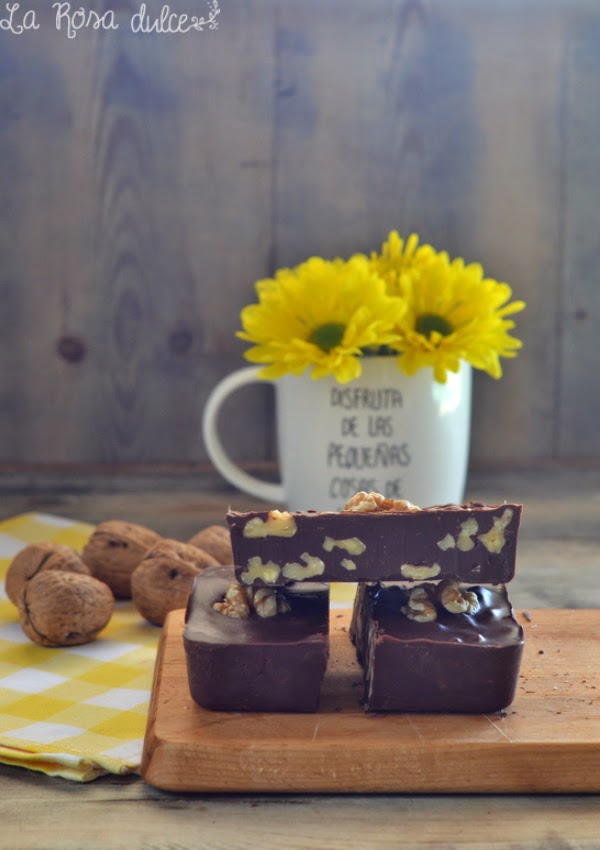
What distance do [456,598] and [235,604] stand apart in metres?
0.16

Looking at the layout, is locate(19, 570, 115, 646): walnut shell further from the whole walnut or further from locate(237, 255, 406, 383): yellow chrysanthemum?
locate(237, 255, 406, 383): yellow chrysanthemum

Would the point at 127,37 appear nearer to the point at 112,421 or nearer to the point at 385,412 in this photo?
the point at 112,421

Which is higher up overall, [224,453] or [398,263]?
[398,263]

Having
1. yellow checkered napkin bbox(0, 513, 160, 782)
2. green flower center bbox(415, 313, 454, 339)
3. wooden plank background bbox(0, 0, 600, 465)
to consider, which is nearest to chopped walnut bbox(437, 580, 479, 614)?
yellow checkered napkin bbox(0, 513, 160, 782)

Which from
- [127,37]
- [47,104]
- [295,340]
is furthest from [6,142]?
[295,340]

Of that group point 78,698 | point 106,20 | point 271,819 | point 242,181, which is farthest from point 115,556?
point 106,20

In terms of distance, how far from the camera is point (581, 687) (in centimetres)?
80

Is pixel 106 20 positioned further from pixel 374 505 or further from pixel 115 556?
pixel 374 505

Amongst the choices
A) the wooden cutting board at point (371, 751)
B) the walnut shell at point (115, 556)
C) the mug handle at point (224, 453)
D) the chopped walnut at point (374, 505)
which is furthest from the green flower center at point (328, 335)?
the wooden cutting board at point (371, 751)

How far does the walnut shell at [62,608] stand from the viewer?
37.1 inches

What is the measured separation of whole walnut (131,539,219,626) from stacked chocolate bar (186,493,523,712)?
204mm

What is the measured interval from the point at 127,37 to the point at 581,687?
48.5 inches

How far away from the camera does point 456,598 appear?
2.56 ft

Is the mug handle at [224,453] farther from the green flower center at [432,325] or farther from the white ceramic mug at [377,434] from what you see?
the green flower center at [432,325]
